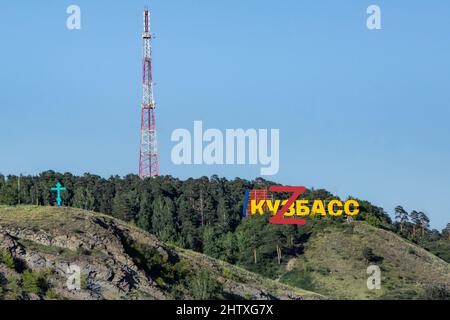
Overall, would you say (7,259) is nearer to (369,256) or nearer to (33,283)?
(33,283)

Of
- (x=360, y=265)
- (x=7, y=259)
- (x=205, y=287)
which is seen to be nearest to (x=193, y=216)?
(x=360, y=265)

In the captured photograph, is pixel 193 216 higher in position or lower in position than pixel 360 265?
higher

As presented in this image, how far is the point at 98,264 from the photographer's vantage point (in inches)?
4414

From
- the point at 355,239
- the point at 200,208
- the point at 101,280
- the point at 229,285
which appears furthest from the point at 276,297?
the point at 200,208

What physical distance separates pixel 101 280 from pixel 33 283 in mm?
7349

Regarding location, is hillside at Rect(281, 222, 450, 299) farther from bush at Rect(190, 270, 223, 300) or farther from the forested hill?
bush at Rect(190, 270, 223, 300)

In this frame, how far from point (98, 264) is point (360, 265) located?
65412 millimetres

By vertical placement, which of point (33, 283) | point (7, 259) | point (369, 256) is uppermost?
point (7, 259)

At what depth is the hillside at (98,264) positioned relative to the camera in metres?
107

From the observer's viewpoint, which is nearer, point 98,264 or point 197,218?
point 98,264

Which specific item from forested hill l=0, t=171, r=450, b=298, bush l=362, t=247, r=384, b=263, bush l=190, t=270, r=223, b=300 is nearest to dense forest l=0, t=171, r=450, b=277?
forested hill l=0, t=171, r=450, b=298

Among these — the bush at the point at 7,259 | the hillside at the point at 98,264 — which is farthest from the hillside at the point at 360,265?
the bush at the point at 7,259

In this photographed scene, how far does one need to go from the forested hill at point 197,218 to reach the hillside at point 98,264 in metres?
41.8
